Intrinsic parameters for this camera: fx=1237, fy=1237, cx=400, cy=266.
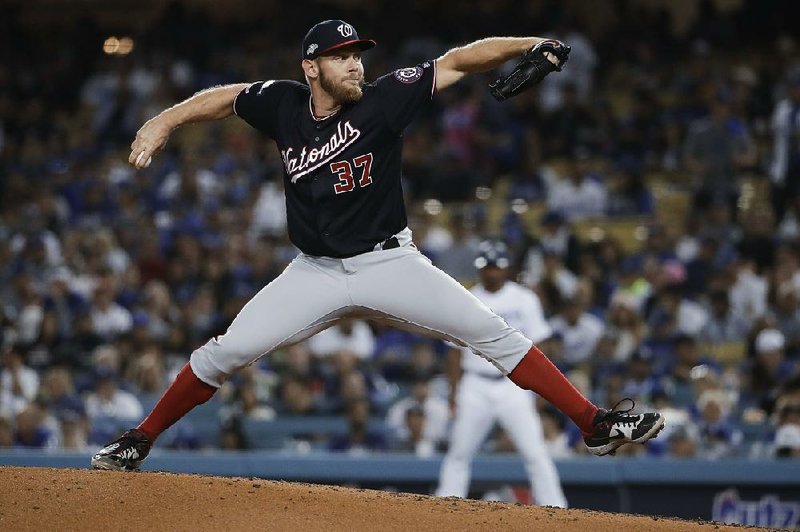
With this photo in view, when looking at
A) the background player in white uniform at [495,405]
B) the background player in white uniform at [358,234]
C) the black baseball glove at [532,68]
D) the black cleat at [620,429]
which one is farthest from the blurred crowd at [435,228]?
the black baseball glove at [532,68]

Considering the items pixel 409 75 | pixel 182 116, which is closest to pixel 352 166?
pixel 409 75

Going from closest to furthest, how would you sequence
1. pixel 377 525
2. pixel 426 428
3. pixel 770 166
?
pixel 377 525
pixel 426 428
pixel 770 166

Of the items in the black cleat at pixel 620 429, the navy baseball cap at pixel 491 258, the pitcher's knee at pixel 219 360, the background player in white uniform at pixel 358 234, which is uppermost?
the navy baseball cap at pixel 491 258

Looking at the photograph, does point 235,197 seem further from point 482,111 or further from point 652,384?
point 652,384

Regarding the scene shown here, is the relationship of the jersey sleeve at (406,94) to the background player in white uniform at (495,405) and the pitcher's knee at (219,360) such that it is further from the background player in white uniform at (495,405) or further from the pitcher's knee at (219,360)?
the background player in white uniform at (495,405)

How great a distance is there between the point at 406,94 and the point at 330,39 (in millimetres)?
349

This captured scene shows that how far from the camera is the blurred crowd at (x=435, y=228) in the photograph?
9.31 m

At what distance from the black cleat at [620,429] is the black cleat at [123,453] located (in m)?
1.75

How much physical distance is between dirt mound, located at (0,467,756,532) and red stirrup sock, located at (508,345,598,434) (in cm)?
39

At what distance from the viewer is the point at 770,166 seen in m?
12.1

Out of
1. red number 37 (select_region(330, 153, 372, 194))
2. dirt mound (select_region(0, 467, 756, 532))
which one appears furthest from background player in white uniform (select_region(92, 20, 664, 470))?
dirt mound (select_region(0, 467, 756, 532))

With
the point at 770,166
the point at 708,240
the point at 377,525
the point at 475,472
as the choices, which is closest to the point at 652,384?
the point at 475,472

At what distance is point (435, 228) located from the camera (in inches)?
467

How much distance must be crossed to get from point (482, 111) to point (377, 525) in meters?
9.52
